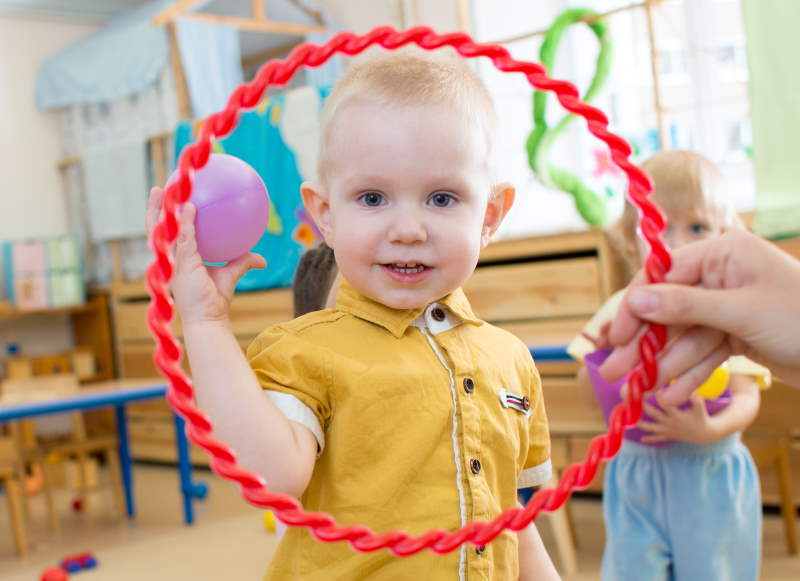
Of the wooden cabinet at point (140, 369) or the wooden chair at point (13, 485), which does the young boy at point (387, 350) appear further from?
the wooden cabinet at point (140, 369)

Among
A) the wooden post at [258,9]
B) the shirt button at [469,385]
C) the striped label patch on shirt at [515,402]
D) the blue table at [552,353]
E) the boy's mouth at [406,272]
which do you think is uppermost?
the wooden post at [258,9]

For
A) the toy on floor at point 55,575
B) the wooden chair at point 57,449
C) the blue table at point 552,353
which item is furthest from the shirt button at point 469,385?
the wooden chair at point 57,449

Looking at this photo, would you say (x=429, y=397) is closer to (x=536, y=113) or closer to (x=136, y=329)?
(x=536, y=113)

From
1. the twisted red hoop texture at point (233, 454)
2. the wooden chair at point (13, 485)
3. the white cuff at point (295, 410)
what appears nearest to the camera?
the twisted red hoop texture at point (233, 454)

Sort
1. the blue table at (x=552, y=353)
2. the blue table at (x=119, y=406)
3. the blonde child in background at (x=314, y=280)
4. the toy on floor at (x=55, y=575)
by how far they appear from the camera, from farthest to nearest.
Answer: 1. the blue table at (x=119, y=406)
2. the toy on floor at (x=55, y=575)
3. the blue table at (x=552, y=353)
4. the blonde child in background at (x=314, y=280)

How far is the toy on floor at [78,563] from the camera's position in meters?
2.88

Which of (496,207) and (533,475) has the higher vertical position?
(496,207)

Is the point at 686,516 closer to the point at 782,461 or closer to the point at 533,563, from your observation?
the point at 533,563

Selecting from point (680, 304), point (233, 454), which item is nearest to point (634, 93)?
point (680, 304)

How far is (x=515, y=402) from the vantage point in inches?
32.9

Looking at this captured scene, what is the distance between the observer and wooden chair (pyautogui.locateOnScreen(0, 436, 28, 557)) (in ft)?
10.5

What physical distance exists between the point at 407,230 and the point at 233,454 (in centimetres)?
22

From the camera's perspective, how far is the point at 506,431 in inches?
32.0

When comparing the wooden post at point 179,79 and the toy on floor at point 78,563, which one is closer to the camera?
the toy on floor at point 78,563
